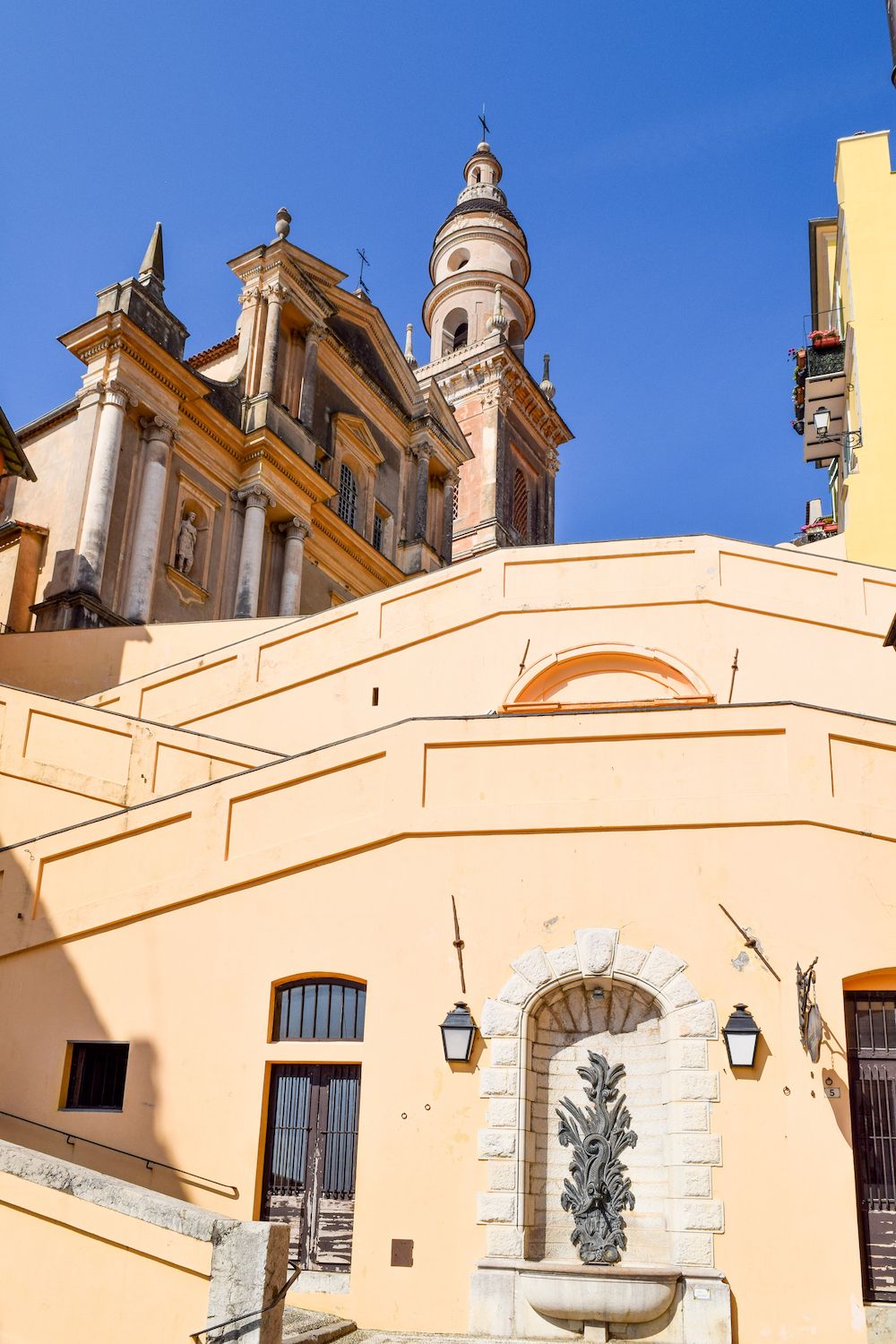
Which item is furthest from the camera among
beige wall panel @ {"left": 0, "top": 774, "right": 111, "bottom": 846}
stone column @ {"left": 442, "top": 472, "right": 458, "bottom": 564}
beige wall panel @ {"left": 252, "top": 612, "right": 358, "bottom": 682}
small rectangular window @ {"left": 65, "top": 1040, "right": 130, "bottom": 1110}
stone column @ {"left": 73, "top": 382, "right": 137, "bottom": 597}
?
stone column @ {"left": 442, "top": 472, "right": 458, "bottom": 564}

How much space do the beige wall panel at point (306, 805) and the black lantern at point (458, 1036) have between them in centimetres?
219

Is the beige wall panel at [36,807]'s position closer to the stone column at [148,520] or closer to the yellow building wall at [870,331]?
the stone column at [148,520]

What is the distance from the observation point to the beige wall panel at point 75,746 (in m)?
17.4

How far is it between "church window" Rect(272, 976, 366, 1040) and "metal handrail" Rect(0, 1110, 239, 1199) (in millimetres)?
1337

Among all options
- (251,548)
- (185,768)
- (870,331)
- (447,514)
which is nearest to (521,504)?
(447,514)

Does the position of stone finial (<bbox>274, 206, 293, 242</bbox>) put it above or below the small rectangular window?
above

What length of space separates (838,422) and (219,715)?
1385 centimetres

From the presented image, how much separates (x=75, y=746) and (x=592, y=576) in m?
7.18

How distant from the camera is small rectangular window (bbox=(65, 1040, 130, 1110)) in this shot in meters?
12.8

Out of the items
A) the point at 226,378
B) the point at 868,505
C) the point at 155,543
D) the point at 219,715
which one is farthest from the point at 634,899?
the point at 226,378

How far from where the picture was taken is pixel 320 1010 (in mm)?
12484

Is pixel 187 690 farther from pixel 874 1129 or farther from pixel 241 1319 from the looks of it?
pixel 241 1319

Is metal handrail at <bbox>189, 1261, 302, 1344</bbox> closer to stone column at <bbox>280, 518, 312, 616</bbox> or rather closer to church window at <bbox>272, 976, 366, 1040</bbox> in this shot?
church window at <bbox>272, 976, 366, 1040</bbox>

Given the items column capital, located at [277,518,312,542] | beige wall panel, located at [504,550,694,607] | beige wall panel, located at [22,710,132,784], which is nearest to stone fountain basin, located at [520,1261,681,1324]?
beige wall panel, located at [22,710,132,784]
